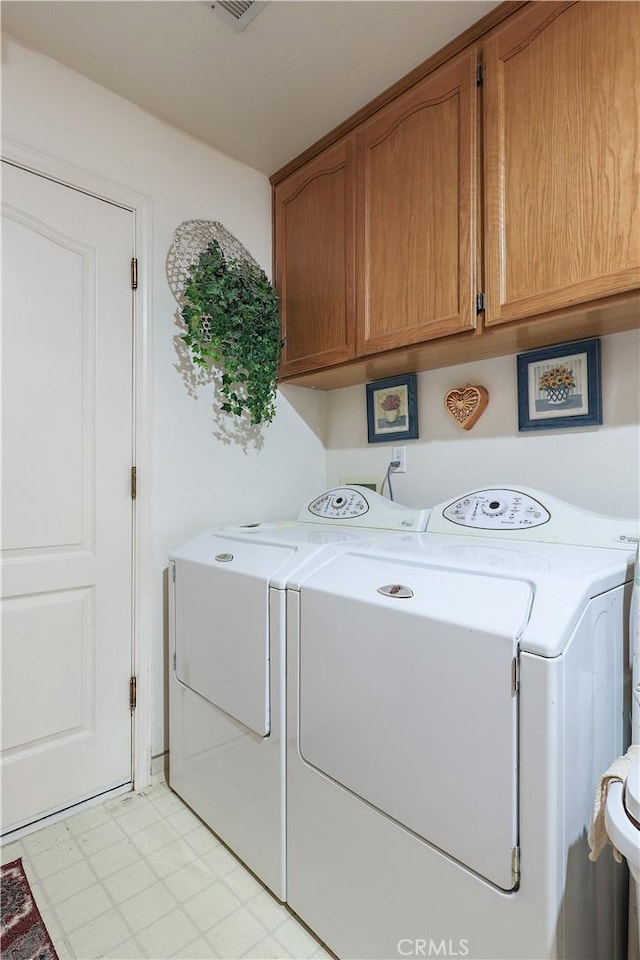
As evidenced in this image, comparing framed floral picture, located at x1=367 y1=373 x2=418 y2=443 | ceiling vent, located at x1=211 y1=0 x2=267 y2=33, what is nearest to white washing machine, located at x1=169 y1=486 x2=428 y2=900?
framed floral picture, located at x1=367 y1=373 x2=418 y2=443

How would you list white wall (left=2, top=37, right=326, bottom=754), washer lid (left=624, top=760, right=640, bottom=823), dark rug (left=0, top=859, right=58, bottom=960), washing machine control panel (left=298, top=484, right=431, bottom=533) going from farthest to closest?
washing machine control panel (left=298, top=484, right=431, bottom=533), white wall (left=2, top=37, right=326, bottom=754), dark rug (left=0, top=859, right=58, bottom=960), washer lid (left=624, top=760, right=640, bottom=823)

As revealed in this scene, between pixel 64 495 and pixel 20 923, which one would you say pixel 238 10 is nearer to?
pixel 64 495

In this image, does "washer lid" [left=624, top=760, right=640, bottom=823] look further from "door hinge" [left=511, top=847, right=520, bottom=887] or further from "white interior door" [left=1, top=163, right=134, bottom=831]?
"white interior door" [left=1, top=163, right=134, bottom=831]

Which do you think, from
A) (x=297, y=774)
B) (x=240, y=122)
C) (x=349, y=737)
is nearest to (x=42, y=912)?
(x=297, y=774)

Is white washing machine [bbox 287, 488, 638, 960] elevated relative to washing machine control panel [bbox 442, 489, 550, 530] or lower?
Result: lower

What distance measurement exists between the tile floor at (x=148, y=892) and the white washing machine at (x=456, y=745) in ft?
0.49

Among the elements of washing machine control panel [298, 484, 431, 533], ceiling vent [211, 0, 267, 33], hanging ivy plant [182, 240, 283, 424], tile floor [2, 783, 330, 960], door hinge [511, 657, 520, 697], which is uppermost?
ceiling vent [211, 0, 267, 33]

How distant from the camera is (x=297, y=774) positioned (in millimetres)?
1235

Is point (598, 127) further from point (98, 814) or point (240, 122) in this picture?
point (98, 814)

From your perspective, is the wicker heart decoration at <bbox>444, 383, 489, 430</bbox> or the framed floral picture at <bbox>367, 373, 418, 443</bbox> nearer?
the wicker heart decoration at <bbox>444, 383, 489, 430</bbox>

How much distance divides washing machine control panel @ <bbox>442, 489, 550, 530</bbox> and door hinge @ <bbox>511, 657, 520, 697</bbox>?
0.72 meters

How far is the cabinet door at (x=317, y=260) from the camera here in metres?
1.87

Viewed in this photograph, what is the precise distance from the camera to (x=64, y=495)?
1.66 meters

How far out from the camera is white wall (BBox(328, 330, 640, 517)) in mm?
1461
